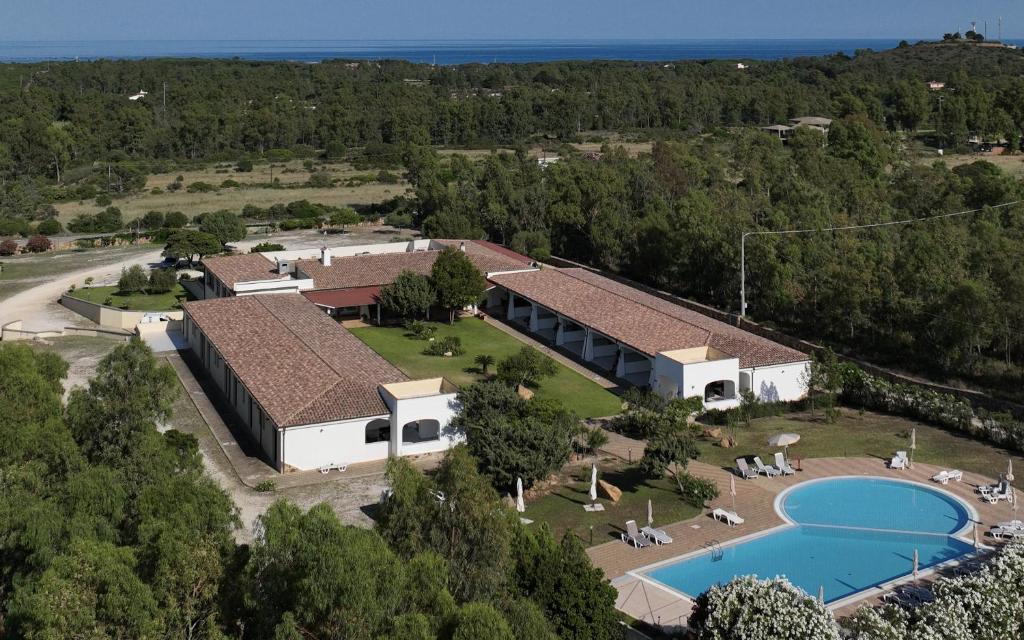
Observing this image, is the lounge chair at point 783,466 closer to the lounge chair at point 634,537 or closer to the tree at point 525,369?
A: the lounge chair at point 634,537

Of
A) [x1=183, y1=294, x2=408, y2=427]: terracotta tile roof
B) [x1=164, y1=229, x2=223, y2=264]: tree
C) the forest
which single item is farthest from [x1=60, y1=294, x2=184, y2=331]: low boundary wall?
the forest

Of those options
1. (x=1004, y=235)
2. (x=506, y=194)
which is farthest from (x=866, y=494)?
(x=506, y=194)

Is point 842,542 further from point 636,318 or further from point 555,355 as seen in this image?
point 555,355

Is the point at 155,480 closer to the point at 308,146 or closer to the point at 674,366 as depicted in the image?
the point at 674,366

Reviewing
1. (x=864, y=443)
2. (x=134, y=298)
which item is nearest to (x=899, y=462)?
(x=864, y=443)

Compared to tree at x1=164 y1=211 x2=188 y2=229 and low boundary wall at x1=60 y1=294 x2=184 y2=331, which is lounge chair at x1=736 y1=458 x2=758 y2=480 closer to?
low boundary wall at x1=60 y1=294 x2=184 y2=331
